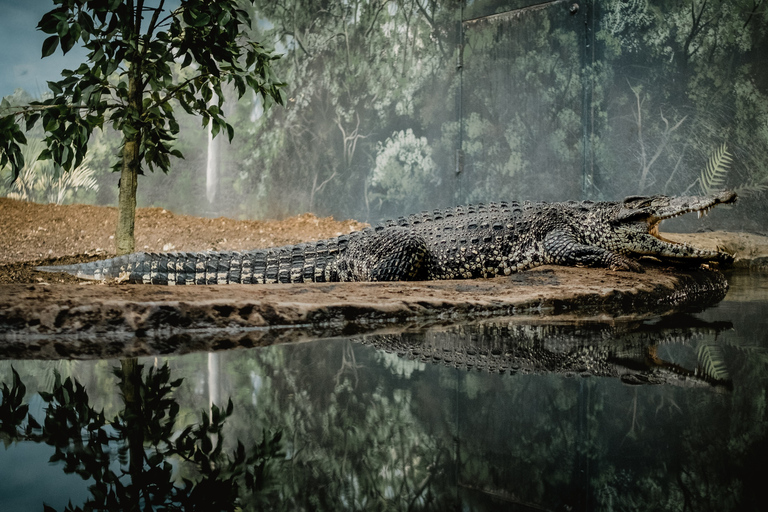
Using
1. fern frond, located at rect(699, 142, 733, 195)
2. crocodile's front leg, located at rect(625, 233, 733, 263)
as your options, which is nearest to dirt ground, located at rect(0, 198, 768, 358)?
crocodile's front leg, located at rect(625, 233, 733, 263)

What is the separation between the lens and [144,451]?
0.95 meters

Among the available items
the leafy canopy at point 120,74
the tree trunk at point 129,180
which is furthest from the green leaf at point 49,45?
the tree trunk at point 129,180

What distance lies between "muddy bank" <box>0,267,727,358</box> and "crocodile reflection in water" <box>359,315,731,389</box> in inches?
10.7

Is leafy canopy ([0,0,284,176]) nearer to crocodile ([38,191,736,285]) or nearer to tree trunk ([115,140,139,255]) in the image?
tree trunk ([115,140,139,255])

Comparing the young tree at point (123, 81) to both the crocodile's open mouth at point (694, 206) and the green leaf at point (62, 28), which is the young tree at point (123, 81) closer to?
the green leaf at point (62, 28)

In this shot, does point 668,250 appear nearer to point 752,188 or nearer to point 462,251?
point 462,251

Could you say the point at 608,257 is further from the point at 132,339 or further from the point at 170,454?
the point at 170,454

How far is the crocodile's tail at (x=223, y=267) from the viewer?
12.6 feet

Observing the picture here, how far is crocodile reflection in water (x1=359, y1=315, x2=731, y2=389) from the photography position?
1523mm

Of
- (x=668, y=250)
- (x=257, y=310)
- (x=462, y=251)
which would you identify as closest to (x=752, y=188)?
(x=668, y=250)

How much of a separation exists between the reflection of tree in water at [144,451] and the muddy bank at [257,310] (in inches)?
21.4

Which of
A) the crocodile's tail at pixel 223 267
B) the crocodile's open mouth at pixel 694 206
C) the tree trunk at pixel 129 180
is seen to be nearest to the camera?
the crocodile's open mouth at pixel 694 206

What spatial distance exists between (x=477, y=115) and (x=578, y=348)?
4772mm

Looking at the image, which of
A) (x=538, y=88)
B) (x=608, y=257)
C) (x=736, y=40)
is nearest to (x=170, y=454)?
(x=608, y=257)
